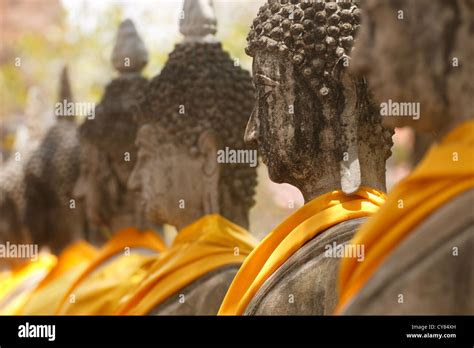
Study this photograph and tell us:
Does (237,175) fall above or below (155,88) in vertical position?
below

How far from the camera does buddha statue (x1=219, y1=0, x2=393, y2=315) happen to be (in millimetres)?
6016

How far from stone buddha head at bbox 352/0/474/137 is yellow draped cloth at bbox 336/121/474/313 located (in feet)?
0.34

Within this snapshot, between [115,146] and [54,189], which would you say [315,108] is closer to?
[115,146]

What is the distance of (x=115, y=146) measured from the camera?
9.09 meters

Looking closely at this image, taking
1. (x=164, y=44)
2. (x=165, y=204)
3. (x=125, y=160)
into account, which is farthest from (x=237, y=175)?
(x=164, y=44)

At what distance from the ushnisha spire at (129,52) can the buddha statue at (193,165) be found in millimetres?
1235

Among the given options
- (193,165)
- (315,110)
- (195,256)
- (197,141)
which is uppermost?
(197,141)

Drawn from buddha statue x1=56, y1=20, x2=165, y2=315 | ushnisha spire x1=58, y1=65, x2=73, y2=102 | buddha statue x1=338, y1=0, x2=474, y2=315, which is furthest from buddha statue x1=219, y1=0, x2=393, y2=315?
ushnisha spire x1=58, y1=65, x2=73, y2=102

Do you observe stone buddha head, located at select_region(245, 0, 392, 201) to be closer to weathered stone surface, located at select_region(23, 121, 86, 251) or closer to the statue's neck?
the statue's neck

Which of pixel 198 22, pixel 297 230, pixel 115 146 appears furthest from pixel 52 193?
pixel 297 230

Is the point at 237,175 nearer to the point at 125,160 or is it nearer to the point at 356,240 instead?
the point at 125,160

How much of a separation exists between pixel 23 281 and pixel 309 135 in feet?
16.7

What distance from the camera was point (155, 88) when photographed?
8039 mm
